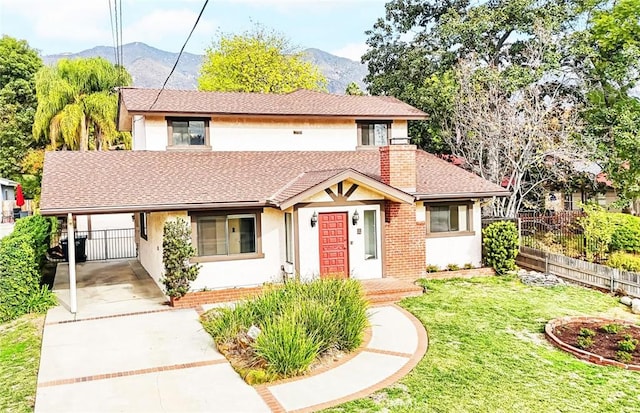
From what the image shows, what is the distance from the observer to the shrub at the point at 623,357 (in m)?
8.55

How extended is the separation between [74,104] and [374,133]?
20.5 meters

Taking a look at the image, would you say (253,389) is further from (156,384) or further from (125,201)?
(125,201)

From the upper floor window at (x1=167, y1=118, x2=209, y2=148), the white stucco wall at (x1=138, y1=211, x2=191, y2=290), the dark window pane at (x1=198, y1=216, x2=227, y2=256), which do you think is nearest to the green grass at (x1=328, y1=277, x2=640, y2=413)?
the dark window pane at (x1=198, y1=216, x2=227, y2=256)

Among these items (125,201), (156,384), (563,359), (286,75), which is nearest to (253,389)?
(156,384)

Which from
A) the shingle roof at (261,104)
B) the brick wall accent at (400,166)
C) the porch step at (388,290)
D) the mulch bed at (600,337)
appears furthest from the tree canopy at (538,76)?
the mulch bed at (600,337)

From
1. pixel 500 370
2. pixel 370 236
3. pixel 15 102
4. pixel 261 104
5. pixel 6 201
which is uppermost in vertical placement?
pixel 15 102

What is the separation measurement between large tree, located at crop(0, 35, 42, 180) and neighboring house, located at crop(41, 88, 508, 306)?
27700 mm

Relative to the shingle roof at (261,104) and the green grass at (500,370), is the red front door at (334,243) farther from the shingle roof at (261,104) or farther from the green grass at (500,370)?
the shingle roof at (261,104)

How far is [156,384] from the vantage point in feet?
25.9

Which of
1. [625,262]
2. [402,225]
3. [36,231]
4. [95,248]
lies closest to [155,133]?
[36,231]

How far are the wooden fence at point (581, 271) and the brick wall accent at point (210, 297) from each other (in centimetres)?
885

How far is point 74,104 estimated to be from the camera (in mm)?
30406

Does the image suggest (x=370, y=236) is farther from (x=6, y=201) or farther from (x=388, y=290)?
(x=6, y=201)

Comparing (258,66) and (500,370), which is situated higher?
(258,66)
